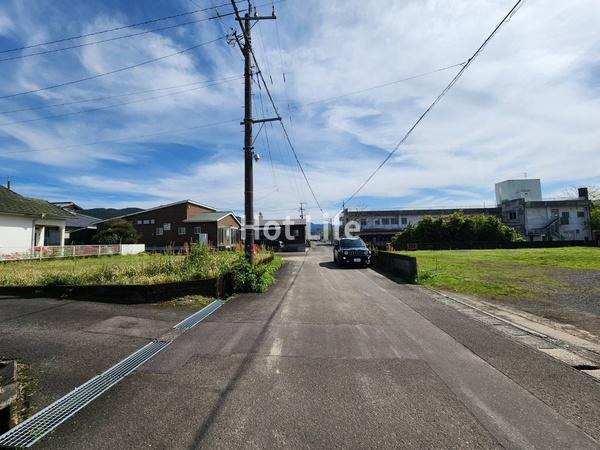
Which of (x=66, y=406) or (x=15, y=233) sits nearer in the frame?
(x=66, y=406)

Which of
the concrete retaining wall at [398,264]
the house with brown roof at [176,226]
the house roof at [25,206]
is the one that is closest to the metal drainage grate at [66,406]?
the concrete retaining wall at [398,264]

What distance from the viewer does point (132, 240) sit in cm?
2931

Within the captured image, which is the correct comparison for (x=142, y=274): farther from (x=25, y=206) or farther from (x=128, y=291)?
(x=25, y=206)

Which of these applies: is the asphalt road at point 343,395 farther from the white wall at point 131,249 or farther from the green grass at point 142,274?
the white wall at point 131,249

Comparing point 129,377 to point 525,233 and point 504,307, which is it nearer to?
point 504,307

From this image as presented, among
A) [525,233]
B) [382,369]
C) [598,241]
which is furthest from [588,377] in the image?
[525,233]

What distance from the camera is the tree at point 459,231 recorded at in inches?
1462

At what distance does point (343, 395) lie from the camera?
3.33 meters

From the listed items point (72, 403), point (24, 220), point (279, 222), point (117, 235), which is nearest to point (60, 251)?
point (24, 220)

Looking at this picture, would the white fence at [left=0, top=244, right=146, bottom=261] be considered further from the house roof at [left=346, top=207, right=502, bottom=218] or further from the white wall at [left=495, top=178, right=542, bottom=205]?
the white wall at [left=495, top=178, right=542, bottom=205]

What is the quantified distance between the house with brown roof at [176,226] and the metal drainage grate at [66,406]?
31857 millimetres

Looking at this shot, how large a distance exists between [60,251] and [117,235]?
291 inches

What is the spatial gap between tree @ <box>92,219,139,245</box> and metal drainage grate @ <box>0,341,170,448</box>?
88.7ft

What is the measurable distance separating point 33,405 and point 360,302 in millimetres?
6469
